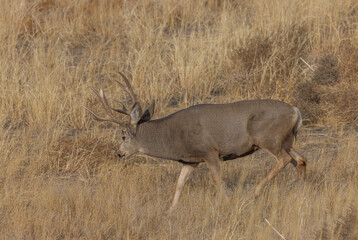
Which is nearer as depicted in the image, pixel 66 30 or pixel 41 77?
pixel 41 77

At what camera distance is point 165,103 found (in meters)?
11.9

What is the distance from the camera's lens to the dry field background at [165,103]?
6.79m

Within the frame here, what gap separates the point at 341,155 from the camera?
8992 mm

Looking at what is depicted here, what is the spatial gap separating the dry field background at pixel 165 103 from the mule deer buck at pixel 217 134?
419 mm

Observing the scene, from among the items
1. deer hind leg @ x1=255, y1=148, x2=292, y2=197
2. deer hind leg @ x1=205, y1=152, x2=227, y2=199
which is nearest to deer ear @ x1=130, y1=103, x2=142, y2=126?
deer hind leg @ x1=205, y1=152, x2=227, y2=199

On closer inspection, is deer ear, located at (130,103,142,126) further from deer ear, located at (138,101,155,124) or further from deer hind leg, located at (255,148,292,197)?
deer hind leg, located at (255,148,292,197)

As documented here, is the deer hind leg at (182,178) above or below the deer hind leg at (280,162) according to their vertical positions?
below

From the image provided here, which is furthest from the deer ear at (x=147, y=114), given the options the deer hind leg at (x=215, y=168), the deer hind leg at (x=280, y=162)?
the deer hind leg at (x=280, y=162)

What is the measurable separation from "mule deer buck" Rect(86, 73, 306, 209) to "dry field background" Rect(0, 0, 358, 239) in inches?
16.5

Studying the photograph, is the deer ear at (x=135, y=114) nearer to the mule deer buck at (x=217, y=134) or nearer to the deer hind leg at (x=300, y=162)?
the mule deer buck at (x=217, y=134)

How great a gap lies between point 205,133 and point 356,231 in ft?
7.46

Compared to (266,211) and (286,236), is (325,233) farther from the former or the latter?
(266,211)

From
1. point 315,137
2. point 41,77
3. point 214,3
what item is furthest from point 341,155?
point 214,3

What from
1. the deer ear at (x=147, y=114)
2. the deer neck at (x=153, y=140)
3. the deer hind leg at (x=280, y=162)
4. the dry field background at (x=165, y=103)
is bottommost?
the dry field background at (x=165, y=103)
